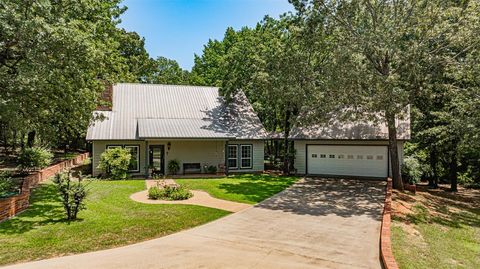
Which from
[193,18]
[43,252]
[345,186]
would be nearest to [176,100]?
[193,18]

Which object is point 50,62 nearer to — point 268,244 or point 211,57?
point 268,244

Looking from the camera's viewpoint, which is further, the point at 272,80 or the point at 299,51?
the point at 272,80

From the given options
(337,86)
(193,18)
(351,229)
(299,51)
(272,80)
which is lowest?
(351,229)

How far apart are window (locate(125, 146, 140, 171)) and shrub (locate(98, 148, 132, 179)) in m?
0.92

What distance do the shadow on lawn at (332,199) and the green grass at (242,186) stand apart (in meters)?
0.67

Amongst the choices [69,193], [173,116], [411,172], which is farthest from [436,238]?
[173,116]

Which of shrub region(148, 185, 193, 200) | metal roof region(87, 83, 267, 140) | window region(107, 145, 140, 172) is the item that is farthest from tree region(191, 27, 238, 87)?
shrub region(148, 185, 193, 200)

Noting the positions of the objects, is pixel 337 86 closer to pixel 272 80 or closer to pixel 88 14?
pixel 272 80

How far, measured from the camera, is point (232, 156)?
21.9 m

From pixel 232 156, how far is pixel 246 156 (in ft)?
3.23

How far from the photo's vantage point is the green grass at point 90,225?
7.34 m

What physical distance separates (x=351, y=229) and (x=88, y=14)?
12.2m

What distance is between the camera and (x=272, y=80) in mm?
20062

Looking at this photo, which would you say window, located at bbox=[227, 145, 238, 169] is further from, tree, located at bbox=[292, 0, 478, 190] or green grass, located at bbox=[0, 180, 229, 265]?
green grass, located at bbox=[0, 180, 229, 265]
